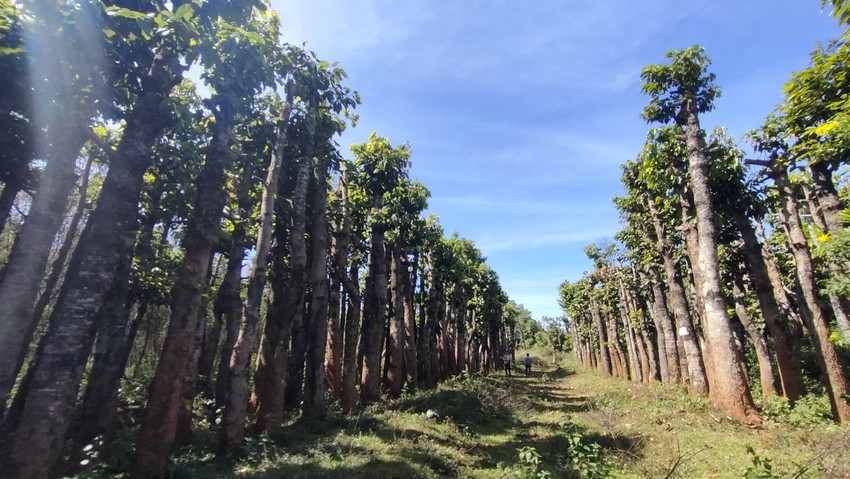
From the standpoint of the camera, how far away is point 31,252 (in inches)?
232

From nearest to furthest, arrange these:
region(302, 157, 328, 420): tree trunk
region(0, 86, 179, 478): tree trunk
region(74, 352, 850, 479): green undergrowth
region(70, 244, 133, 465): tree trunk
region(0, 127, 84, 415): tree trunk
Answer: region(0, 86, 179, 478): tree trunk
region(0, 127, 84, 415): tree trunk
region(74, 352, 850, 479): green undergrowth
region(70, 244, 133, 465): tree trunk
region(302, 157, 328, 420): tree trunk

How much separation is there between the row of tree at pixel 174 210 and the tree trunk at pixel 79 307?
21mm

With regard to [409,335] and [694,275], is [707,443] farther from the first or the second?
[409,335]

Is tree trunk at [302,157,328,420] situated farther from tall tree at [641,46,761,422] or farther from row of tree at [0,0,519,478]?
tall tree at [641,46,761,422]

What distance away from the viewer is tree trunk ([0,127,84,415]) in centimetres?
554

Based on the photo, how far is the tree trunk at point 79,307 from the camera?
502cm

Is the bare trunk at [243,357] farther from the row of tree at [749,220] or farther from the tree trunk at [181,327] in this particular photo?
the row of tree at [749,220]

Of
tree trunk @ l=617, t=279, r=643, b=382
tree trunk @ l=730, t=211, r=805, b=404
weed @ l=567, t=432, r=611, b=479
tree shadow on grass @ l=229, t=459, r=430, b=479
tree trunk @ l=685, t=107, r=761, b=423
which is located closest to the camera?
tree shadow on grass @ l=229, t=459, r=430, b=479

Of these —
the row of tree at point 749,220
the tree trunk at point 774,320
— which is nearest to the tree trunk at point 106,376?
the row of tree at point 749,220

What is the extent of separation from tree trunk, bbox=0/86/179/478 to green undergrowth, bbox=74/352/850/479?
1904mm

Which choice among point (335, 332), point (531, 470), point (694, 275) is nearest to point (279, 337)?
point (335, 332)

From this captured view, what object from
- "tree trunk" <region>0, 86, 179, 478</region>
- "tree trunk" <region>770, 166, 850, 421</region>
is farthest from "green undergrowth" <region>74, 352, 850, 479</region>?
"tree trunk" <region>0, 86, 179, 478</region>

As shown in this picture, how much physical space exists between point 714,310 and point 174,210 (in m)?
15.0

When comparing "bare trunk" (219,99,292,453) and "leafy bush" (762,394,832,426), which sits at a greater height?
"bare trunk" (219,99,292,453)
